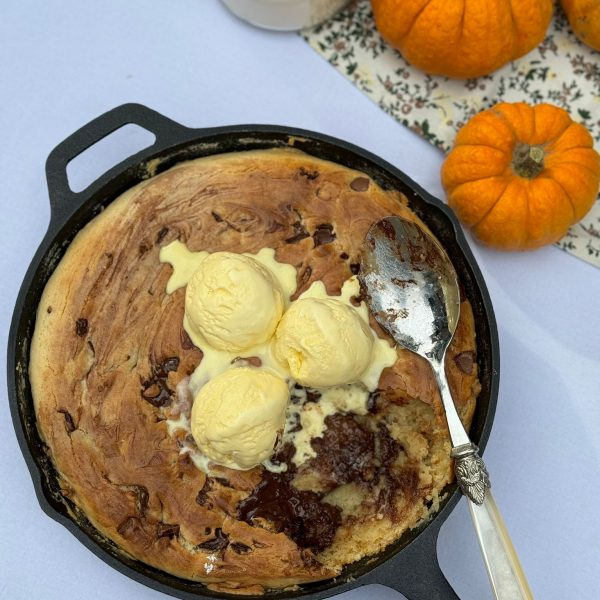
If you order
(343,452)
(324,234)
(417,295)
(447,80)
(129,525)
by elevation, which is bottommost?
(129,525)

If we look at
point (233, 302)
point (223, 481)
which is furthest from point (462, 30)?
point (223, 481)

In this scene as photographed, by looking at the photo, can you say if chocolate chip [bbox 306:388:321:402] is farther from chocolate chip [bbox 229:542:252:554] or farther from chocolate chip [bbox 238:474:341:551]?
chocolate chip [bbox 229:542:252:554]

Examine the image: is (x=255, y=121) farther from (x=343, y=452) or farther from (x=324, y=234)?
(x=343, y=452)

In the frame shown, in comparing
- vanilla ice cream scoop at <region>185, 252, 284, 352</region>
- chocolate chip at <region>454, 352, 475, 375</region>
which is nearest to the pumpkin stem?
chocolate chip at <region>454, 352, 475, 375</region>

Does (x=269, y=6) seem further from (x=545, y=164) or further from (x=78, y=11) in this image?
(x=545, y=164)

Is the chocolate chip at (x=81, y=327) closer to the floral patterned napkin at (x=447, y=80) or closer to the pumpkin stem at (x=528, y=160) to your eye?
the floral patterned napkin at (x=447, y=80)
